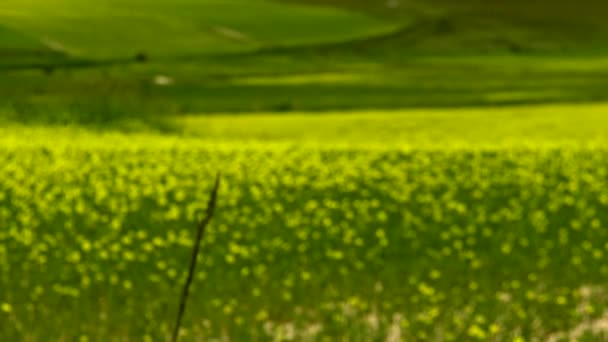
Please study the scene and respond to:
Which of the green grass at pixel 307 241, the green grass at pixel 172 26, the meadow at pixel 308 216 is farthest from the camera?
the green grass at pixel 172 26

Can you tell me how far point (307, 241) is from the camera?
1784cm

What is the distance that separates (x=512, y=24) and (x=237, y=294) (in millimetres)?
124155

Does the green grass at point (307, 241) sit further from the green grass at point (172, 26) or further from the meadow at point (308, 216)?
the green grass at point (172, 26)

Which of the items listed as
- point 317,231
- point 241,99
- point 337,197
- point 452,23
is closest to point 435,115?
point 241,99

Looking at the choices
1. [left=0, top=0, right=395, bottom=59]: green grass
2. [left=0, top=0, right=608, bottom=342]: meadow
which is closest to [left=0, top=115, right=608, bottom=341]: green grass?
[left=0, top=0, right=608, bottom=342]: meadow

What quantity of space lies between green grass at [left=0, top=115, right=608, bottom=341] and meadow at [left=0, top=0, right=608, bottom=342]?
0.04m

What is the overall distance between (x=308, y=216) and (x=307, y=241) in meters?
2.22

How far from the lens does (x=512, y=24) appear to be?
5344 inches

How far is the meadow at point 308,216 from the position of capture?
13406mm

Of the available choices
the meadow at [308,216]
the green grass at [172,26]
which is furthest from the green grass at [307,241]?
the green grass at [172,26]

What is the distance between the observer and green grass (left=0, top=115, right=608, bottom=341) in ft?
43.5

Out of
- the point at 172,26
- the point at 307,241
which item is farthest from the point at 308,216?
the point at 172,26

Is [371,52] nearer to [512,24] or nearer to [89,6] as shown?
[89,6]

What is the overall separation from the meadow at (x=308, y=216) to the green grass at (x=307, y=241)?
0.14 ft
